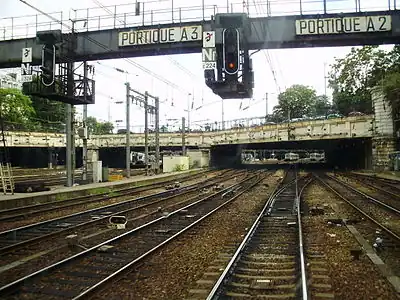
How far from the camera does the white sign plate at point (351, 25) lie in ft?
38.7

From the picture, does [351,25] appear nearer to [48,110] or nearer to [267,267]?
[267,267]

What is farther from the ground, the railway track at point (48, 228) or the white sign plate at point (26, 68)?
the white sign plate at point (26, 68)

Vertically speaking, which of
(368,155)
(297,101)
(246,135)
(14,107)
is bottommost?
(368,155)

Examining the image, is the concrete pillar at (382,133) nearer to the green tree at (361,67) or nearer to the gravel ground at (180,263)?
the green tree at (361,67)

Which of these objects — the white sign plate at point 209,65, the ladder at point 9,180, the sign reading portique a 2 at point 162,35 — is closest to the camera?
the white sign plate at point 209,65

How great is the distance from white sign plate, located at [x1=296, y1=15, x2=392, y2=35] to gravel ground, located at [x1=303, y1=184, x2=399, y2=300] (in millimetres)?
5616

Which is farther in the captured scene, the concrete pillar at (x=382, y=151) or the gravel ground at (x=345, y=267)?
the concrete pillar at (x=382, y=151)

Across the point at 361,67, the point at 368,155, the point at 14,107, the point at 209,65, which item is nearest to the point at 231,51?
the point at 209,65

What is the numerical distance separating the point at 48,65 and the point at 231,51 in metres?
6.03

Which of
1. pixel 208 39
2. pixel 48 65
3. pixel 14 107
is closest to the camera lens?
pixel 208 39

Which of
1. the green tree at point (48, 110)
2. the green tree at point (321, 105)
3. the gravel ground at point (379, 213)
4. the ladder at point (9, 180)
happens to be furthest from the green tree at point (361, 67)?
the green tree at point (48, 110)

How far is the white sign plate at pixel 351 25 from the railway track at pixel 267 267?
18.6 ft

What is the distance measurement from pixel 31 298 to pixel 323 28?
33.2 ft

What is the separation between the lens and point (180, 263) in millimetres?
8227
